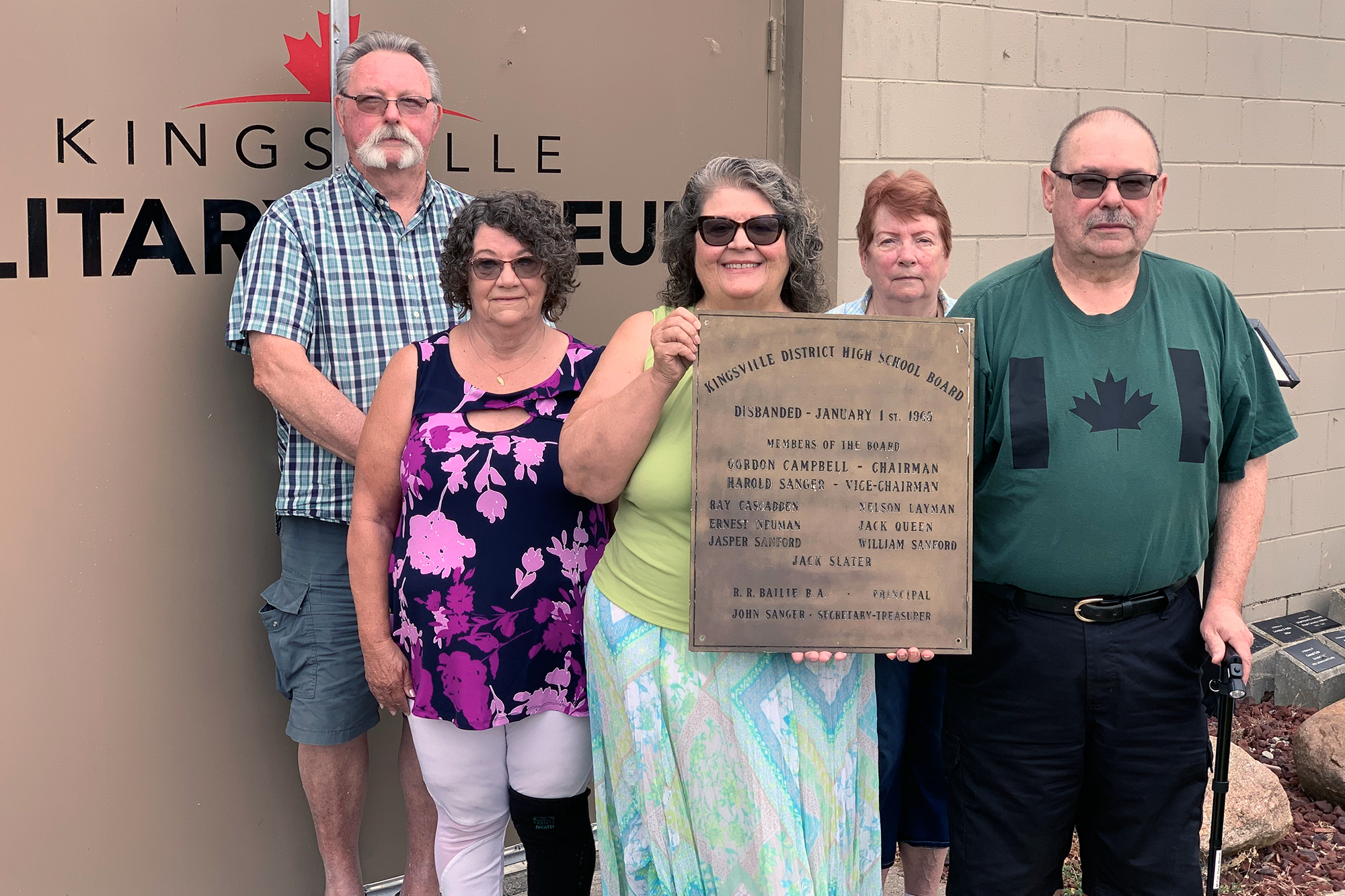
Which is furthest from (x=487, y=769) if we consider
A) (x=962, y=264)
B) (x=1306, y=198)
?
(x=1306, y=198)

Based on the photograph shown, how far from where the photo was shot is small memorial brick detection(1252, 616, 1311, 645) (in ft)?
18.3

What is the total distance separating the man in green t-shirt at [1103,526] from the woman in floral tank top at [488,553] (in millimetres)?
840

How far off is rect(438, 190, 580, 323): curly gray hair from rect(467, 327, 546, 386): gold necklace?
0.08 meters

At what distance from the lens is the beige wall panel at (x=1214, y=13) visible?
5.05 m

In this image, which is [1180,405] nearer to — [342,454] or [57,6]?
[342,454]

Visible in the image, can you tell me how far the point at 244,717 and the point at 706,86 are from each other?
7.59 feet

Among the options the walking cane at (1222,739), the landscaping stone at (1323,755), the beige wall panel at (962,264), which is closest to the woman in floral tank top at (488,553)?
the walking cane at (1222,739)

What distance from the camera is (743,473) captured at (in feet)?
7.41

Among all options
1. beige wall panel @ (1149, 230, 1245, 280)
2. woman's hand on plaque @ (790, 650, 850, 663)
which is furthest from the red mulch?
woman's hand on plaque @ (790, 650, 850, 663)

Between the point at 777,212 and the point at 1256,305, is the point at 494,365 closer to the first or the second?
the point at 777,212

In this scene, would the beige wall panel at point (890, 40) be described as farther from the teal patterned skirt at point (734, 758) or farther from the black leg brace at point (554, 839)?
the black leg brace at point (554, 839)

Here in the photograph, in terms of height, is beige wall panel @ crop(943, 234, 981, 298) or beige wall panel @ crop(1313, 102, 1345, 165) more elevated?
beige wall panel @ crop(1313, 102, 1345, 165)

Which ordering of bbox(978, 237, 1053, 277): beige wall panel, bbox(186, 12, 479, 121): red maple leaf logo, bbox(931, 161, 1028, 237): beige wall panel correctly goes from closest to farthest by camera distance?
bbox(186, 12, 479, 121): red maple leaf logo, bbox(931, 161, 1028, 237): beige wall panel, bbox(978, 237, 1053, 277): beige wall panel

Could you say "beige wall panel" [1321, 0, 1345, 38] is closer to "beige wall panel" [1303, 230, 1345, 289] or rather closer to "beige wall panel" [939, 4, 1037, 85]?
"beige wall panel" [1303, 230, 1345, 289]
